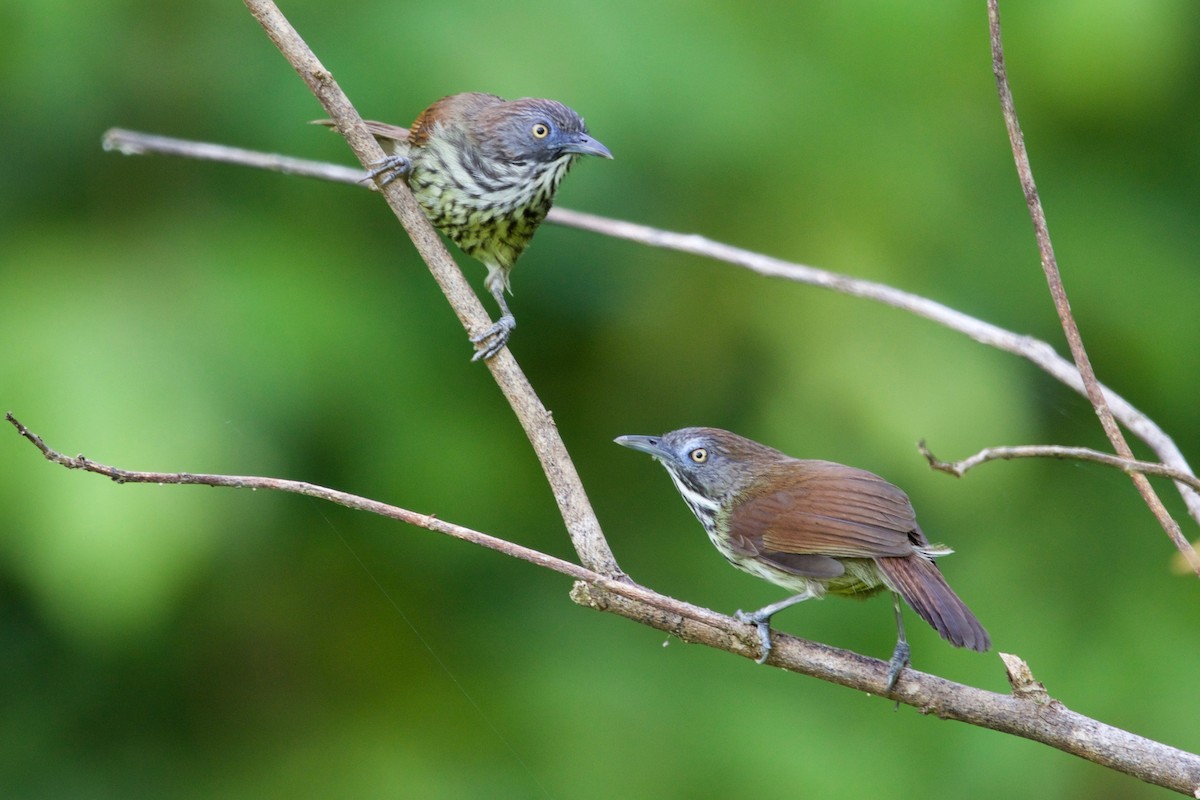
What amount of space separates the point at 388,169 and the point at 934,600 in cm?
152

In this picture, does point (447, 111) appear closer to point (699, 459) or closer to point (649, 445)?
point (649, 445)

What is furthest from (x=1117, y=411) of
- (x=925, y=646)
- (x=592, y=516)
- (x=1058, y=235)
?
(x=1058, y=235)

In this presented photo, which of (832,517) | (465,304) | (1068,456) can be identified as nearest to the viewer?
(1068,456)

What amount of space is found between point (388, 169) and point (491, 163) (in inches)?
21.1

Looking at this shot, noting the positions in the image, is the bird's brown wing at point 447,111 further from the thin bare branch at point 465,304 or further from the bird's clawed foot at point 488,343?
the bird's clawed foot at point 488,343

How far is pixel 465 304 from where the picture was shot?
2.37 meters

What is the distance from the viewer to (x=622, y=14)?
12.7 feet

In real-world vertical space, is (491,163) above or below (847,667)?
above

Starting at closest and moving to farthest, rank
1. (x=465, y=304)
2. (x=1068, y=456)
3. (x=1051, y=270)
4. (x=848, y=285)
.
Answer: (x=1068, y=456) → (x=1051, y=270) → (x=465, y=304) → (x=848, y=285)

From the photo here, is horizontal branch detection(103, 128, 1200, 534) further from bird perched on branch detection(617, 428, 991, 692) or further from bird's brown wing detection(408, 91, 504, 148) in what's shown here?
bird perched on branch detection(617, 428, 991, 692)

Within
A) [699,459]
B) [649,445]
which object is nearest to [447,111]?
[649,445]

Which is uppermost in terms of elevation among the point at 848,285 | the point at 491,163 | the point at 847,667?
the point at 491,163

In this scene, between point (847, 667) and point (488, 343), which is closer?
point (847, 667)

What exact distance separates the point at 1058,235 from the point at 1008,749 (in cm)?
171
